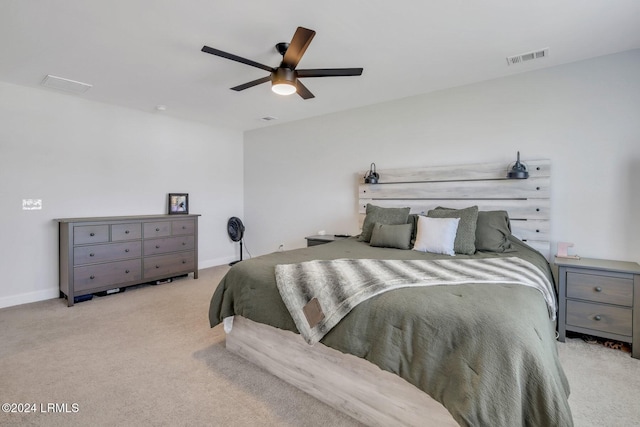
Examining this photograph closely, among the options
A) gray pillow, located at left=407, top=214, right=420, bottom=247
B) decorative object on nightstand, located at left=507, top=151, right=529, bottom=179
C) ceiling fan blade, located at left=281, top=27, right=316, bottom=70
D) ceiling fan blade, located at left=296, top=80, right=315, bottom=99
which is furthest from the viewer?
gray pillow, located at left=407, top=214, right=420, bottom=247

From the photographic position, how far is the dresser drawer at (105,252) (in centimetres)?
347

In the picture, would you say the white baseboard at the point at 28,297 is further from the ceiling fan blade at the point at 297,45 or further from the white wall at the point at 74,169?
the ceiling fan blade at the point at 297,45

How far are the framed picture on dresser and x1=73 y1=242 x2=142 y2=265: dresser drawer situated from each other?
87 cm

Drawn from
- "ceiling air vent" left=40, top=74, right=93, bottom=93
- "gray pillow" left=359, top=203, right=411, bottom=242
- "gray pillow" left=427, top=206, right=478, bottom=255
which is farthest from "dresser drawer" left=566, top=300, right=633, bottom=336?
"ceiling air vent" left=40, top=74, right=93, bottom=93

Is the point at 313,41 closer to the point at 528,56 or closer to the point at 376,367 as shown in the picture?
the point at 528,56

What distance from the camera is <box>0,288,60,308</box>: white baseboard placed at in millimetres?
3402

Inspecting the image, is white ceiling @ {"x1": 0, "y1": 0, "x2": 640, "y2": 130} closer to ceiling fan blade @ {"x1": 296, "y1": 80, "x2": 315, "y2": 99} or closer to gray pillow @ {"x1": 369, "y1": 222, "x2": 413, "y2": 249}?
ceiling fan blade @ {"x1": 296, "y1": 80, "x2": 315, "y2": 99}

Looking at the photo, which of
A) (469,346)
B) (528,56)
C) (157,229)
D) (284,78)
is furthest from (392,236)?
(157,229)

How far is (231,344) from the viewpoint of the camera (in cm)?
237

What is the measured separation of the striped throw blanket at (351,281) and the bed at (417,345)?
0.7 inches

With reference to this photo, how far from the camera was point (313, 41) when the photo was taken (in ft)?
8.20

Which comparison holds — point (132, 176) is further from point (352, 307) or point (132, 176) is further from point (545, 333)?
point (545, 333)

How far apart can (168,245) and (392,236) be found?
3094 mm

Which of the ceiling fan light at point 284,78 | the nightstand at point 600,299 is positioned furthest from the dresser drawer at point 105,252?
the nightstand at point 600,299
